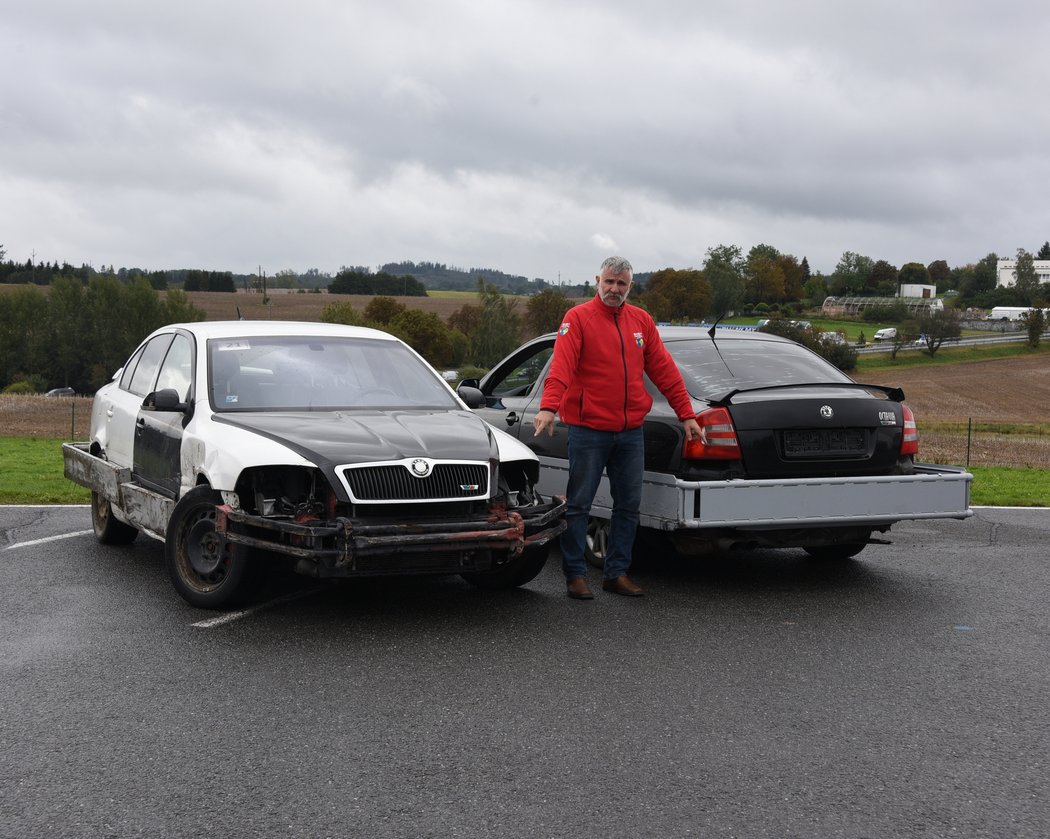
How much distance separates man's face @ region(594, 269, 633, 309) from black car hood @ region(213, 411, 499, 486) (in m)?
1.05

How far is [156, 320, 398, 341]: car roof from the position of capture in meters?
7.96

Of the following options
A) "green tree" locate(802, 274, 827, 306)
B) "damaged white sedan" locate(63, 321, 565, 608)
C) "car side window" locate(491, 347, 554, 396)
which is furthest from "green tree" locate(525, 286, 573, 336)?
"damaged white sedan" locate(63, 321, 565, 608)

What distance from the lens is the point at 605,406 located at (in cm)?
715

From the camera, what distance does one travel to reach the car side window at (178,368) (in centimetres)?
766

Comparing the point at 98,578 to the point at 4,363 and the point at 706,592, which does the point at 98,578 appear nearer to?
the point at 706,592

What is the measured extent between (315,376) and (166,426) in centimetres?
96

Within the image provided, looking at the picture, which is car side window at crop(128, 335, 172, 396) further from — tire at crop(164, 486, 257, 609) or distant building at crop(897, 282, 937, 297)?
distant building at crop(897, 282, 937, 297)

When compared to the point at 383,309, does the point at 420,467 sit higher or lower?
lower

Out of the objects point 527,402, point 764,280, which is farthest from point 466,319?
point 527,402

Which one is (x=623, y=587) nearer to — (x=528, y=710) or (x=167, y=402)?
(x=528, y=710)

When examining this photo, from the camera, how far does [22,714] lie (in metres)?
4.80

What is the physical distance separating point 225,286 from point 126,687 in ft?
569

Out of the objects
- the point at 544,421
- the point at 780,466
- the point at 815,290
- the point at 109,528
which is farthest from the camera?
the point at 815,290

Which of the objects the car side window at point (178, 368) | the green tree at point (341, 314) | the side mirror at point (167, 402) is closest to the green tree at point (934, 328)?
the green tree at point (341, 314)
